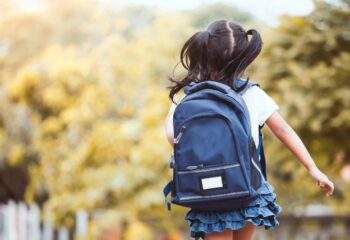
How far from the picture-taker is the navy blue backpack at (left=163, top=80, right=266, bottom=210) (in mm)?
3002

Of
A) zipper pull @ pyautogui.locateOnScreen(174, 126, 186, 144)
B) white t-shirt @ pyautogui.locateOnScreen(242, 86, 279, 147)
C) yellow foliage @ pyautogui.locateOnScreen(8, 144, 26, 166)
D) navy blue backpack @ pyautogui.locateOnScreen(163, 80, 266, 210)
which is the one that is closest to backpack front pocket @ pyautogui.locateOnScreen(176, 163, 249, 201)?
navy blue backpack @ pyautogui.locateOnScreen(163, 80, 266, 210)

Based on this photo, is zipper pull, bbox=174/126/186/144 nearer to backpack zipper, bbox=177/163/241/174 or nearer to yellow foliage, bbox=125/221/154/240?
backpack zipper, bbox=177/163/241/174

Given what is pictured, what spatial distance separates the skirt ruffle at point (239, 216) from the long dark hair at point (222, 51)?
18.6 inches

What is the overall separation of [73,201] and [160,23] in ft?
12.2

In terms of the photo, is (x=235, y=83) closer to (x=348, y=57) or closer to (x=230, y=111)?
(x=230, y=111)

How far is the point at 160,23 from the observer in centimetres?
1348

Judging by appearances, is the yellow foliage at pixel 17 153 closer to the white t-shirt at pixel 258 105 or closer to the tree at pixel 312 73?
the tree at pixel 312 73

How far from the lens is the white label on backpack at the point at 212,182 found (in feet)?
9.87

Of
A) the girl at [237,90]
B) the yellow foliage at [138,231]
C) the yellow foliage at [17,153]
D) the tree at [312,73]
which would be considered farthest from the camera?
the yellow foliage at [17,153]

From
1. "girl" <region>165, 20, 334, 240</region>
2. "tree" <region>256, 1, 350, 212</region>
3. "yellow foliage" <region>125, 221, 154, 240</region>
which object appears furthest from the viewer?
"yellow foliage" <region>125, 221, 154, 240</region>

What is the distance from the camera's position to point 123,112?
1248 centimetres

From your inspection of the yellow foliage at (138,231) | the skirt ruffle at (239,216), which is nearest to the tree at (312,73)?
the yellow foliage at (138,231)

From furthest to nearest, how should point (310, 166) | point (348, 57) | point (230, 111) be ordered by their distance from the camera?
point (348, 57) → point (310, 166) → point (230, 111)

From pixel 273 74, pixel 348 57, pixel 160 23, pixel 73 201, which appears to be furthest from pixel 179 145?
pixel 160 23
